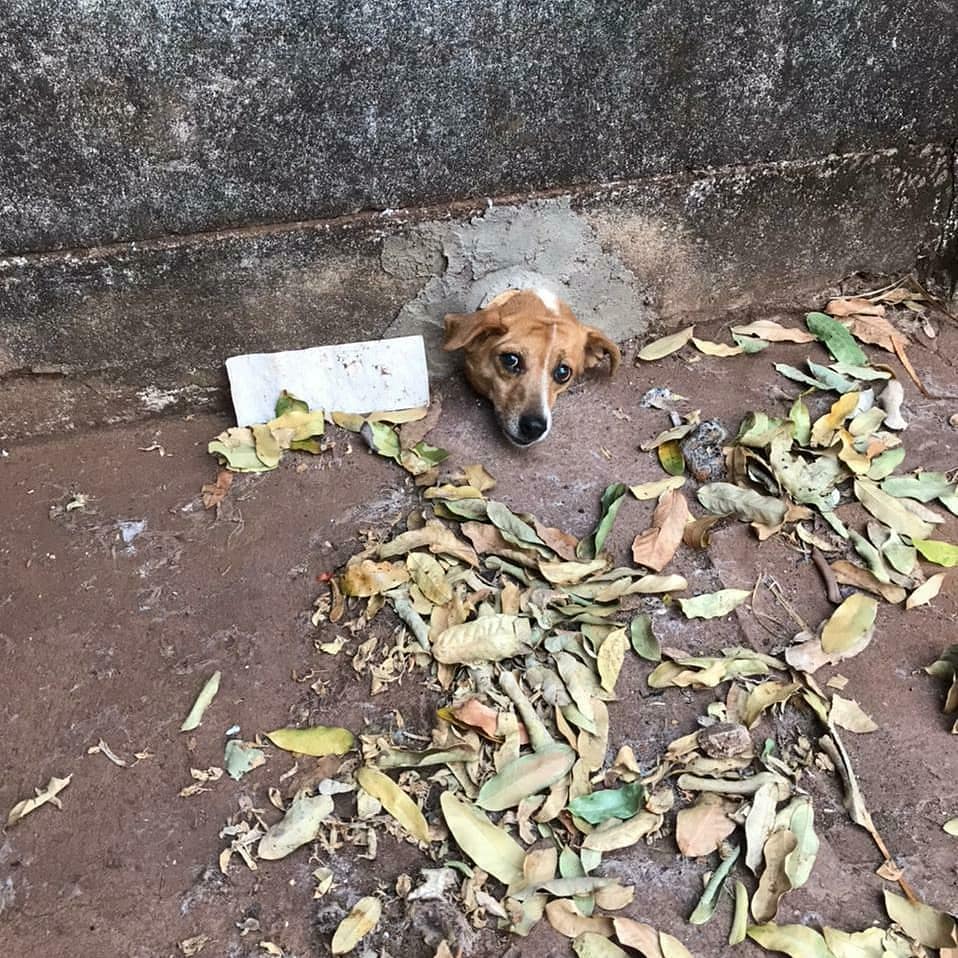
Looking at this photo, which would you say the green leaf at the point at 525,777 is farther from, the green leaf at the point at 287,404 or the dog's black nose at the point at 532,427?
the green leaf at the point at 287,404

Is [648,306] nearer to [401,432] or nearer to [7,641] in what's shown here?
[401,432]

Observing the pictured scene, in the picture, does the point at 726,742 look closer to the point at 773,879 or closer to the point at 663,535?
the point at 773,879

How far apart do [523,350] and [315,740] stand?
1612 mm

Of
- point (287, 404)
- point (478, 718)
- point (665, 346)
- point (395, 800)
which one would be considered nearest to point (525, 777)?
point (478, 718)

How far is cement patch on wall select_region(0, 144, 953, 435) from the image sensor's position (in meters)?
3.22

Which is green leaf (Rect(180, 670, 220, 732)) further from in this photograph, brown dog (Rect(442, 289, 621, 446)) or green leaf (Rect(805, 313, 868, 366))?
green leaf (Rect(805, 313, 868, 366))

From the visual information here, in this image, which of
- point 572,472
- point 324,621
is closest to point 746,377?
point 572,472

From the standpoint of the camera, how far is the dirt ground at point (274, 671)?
2.16m

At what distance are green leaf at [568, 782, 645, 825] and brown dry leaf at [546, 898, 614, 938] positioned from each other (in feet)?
0.73

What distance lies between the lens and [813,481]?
126 inches

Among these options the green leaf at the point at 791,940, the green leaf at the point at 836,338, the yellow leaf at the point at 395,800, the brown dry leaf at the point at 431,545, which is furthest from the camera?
the green leaf at the point at 836,338

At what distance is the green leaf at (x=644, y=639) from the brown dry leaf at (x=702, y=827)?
0.48 metres

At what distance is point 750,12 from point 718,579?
2.00 metres

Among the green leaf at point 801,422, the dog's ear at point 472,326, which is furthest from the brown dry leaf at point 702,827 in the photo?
the dog's ear at point 472,326
